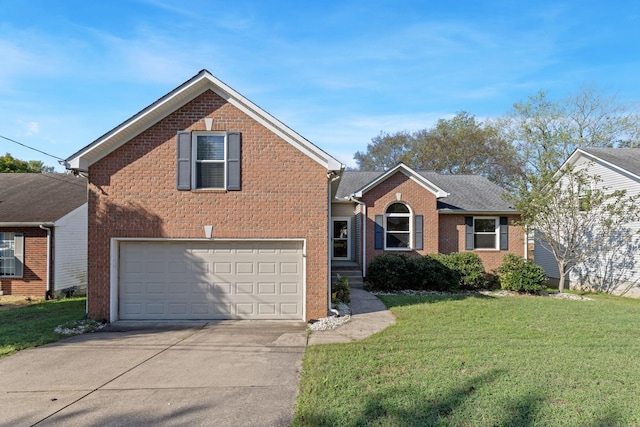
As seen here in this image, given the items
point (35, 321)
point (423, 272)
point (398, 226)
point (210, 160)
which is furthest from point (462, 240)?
point (35, 321)

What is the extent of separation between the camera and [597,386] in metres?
4.99

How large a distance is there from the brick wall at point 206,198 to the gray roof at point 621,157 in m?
13.0

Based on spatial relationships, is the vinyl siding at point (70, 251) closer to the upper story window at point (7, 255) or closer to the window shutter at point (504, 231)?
the upper story window at point (7, 255)

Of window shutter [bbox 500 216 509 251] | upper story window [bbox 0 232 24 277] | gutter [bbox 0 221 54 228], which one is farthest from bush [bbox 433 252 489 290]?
upper story window [bbox 0 232 24 277]

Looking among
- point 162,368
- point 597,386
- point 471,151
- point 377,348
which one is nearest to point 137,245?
point 162,368

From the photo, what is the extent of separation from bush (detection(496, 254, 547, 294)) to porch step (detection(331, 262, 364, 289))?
18.5 feet

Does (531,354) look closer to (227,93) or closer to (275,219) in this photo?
(275,219)

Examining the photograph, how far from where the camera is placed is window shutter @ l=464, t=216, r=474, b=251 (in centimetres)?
1630

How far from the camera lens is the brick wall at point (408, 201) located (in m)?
15.7

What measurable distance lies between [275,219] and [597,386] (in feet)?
22.5

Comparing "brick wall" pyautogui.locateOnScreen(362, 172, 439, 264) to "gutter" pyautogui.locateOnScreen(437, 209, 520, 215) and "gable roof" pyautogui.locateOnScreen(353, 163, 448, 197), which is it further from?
"gutter" pyautogui.locateOnScreen(437, 209, 520, 215)

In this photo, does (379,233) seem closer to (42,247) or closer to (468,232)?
(468,232)

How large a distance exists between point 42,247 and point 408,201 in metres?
13.9

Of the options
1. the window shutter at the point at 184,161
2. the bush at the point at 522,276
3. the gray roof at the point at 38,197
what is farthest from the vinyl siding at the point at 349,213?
the gray roof at the point at 38,197
